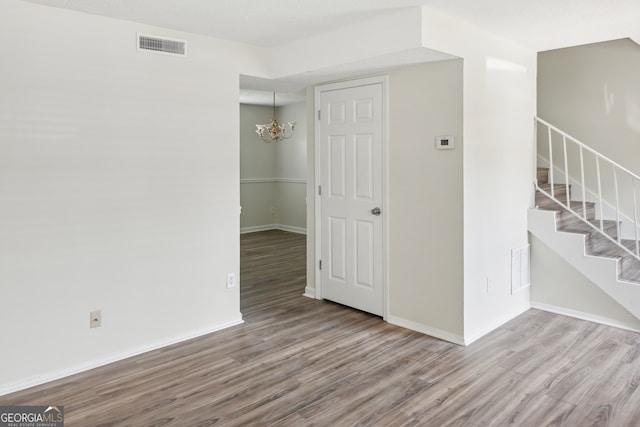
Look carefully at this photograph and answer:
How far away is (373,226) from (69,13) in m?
2.79

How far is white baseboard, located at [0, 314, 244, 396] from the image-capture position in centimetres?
288

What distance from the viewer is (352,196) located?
4320 mm

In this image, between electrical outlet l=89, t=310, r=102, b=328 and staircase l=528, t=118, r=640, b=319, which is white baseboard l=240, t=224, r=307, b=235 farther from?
electrical outlet l=89, t=310, r=102, b=328

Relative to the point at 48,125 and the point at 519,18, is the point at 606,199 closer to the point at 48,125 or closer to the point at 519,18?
the point at 519,18

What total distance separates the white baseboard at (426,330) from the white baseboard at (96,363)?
1.39 meters

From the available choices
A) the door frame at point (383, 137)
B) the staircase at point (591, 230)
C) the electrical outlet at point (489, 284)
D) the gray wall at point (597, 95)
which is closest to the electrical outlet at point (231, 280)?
the door frame at point (383, 137)

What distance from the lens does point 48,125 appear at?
296 cm

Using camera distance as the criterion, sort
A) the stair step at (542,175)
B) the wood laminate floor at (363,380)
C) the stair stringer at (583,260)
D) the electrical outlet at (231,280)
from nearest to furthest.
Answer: the wood laminate floor at (363,380)
the stair stringer at (583,260)
the electrical outlet at (231,280)
the stair step at (542,175)

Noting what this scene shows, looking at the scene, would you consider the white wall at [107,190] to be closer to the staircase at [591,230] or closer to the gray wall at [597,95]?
the staircase at [591,230]

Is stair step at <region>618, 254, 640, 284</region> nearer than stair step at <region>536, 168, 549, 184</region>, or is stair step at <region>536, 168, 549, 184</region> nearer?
stair step at <region>618, 254, 640, 284</region>

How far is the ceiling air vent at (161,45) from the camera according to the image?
3373 millimetres

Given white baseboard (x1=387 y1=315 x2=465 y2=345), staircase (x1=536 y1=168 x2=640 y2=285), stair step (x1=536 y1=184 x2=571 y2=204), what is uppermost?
stair step (x1=536 y1=184 x2=571 y2=204)

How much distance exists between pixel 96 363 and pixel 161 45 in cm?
234

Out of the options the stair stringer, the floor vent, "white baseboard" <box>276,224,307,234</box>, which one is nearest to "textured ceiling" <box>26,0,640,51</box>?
the stair stringer
